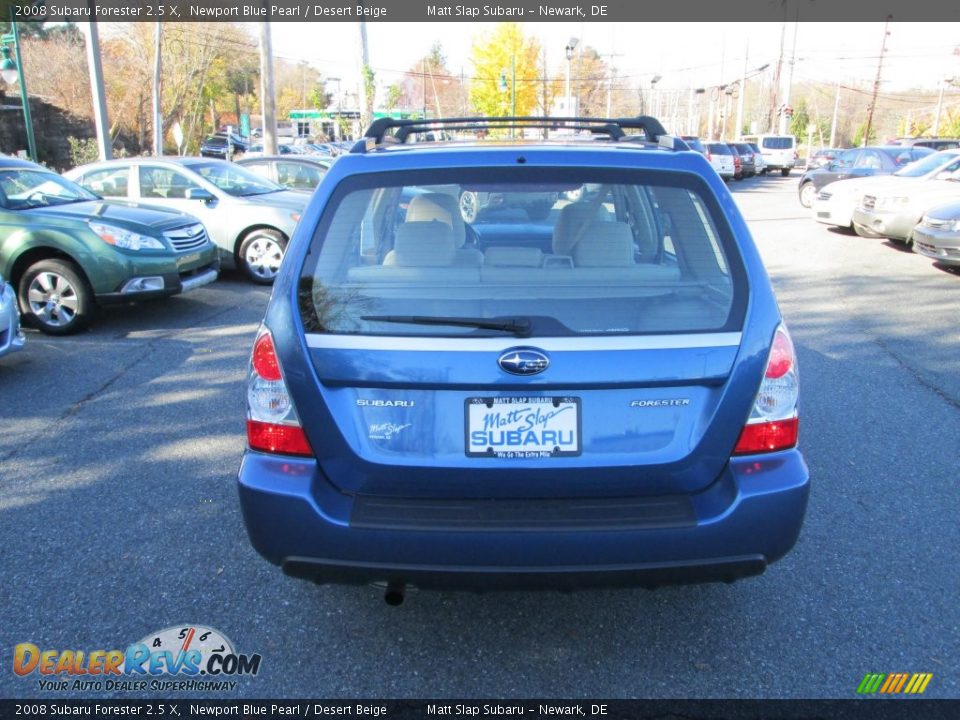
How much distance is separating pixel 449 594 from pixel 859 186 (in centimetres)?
1432

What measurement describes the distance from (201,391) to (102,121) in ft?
36.7

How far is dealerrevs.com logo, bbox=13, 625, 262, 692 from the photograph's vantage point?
8.79 feet

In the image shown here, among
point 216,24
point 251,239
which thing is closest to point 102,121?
point 251,239

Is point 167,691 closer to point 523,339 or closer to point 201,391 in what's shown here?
point 523,339

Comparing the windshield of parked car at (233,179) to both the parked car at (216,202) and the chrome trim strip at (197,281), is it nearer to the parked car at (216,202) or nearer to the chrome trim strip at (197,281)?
the parked car at (216,202)

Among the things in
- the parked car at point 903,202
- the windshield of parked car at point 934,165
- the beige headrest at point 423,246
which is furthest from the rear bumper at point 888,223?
the beige headrest at point 423,246

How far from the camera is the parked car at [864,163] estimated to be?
18578 millimetres

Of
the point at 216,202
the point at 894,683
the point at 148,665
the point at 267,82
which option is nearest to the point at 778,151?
the point at 267,82

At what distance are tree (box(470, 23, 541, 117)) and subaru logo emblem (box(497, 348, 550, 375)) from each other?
136 feet

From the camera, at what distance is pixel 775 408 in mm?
2498

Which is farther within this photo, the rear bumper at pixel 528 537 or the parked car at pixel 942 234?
the parked car at pixel 942 234

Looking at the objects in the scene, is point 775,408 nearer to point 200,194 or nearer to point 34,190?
point 34,190

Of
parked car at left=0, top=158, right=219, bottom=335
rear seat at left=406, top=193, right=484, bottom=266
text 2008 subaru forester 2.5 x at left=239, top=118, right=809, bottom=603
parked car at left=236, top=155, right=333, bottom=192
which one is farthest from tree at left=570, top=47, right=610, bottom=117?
text 2008 subaru forester 2.5 x at left=239, top=118, right=809, bottom=603

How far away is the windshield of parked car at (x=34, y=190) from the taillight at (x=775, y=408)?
7602 mm
